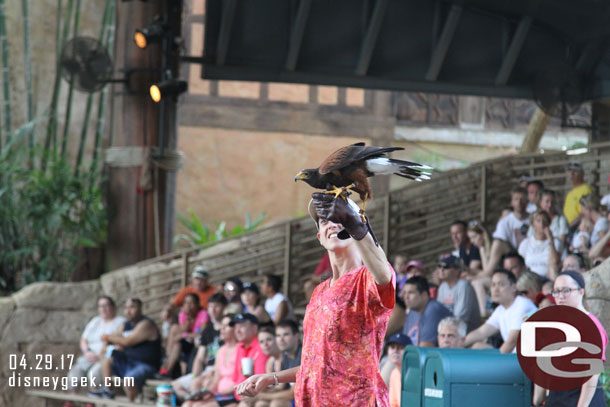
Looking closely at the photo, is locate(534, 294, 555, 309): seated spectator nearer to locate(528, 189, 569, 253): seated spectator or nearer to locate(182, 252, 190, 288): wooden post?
locate(528, 189, 569, 253): seated spectator

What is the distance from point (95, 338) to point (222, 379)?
2452 mm

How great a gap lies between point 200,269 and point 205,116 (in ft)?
26.1

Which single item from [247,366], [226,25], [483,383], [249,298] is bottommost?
[483,383]

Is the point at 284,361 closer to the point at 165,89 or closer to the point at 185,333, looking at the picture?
the point at 185,333

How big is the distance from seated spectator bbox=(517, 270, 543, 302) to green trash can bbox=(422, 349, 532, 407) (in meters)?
1.71

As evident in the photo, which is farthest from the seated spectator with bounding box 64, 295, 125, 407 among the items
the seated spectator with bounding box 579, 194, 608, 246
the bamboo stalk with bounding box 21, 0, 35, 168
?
the bamboo stalk with bounding box 21, 0, 35, 168

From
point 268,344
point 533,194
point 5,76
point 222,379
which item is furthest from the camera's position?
point 5,76

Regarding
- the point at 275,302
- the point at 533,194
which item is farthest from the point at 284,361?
the point at 533,194

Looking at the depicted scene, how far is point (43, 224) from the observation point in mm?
12008

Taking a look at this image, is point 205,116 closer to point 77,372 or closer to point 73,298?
point 73,298

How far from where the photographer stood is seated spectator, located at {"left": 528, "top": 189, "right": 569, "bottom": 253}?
8914 mm

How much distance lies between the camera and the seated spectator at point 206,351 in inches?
349

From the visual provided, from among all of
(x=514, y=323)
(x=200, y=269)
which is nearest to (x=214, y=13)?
(x=200, y=269)

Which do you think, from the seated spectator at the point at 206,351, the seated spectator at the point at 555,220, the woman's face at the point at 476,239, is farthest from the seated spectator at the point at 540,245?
the seated spectator at the point at 206,351
